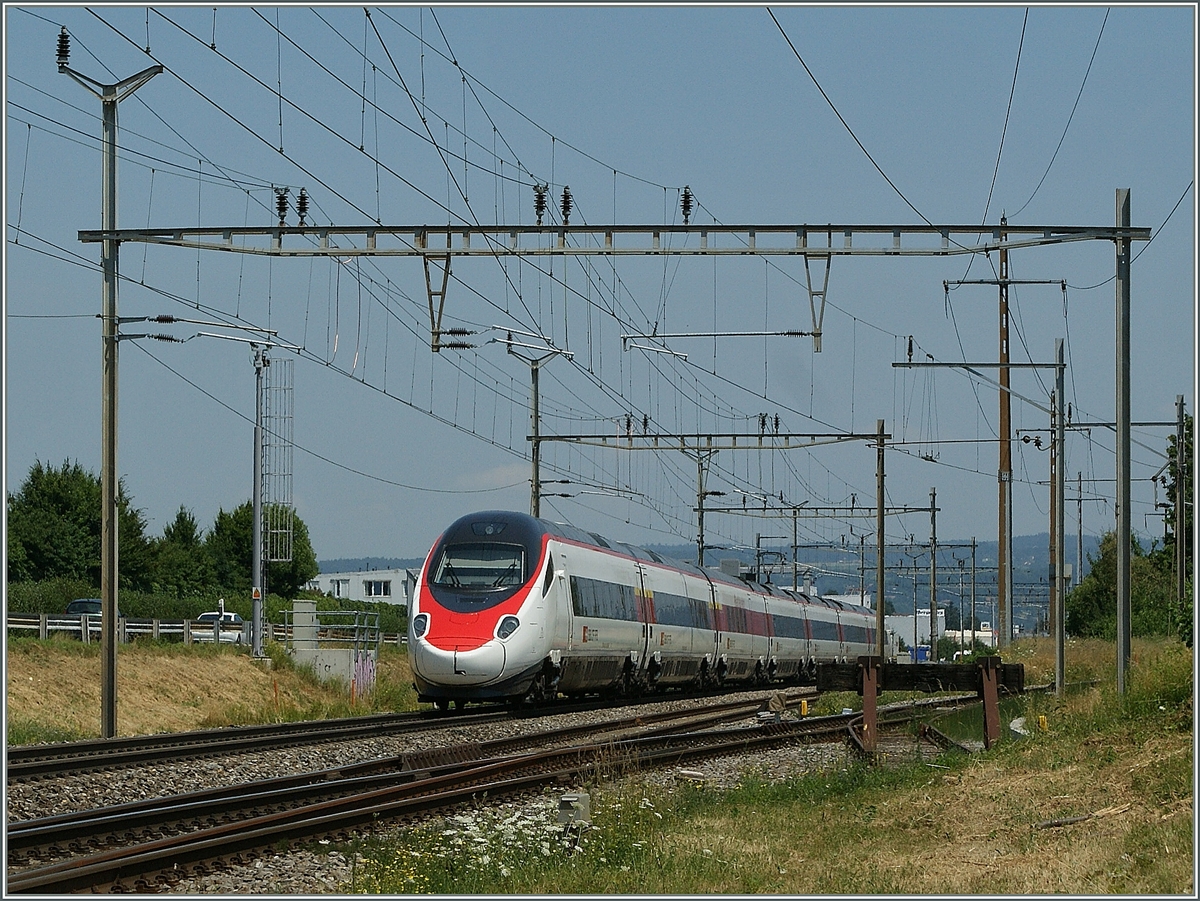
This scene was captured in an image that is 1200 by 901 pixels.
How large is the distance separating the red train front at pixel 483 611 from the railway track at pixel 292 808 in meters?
3.77

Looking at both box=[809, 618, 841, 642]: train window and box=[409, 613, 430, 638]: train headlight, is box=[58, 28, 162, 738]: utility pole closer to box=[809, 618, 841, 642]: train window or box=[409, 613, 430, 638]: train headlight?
box=[409, 613, 430, 638]: train headlight

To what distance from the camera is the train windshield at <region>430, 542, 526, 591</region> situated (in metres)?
26.1

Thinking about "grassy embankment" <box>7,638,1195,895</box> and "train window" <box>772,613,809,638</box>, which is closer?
"grassy embankment" <box>7,638,1195,895</box>

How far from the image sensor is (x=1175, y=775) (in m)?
12.1

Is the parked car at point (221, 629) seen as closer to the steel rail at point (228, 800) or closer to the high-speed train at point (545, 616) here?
the high-speed train at point (545, 616)

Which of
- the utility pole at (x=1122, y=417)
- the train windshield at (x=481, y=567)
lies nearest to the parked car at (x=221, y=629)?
the train windshield at (x=481, y=567)

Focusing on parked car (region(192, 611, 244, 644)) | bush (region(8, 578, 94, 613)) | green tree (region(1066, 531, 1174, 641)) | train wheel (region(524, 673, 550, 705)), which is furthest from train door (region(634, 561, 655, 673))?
bush (region(8, 578, 94, 613))

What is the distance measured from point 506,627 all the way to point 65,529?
207 ft

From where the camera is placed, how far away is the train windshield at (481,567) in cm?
2608

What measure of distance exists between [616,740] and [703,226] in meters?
6.88

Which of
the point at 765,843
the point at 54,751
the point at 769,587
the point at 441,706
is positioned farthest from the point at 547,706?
the point at 769,587

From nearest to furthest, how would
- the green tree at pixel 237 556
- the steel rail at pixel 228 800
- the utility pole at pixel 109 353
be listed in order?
the steel rail at pixel 228 800 → the utility pole at pixel 109 353 → the green tree at pixel 237 556

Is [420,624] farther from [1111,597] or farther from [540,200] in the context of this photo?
[1111,597]

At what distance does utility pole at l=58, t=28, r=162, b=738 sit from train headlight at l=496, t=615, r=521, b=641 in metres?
5.97
